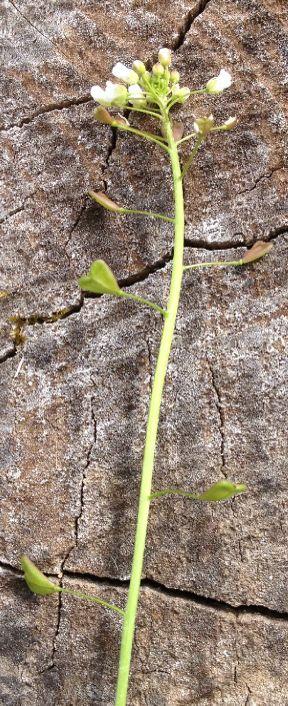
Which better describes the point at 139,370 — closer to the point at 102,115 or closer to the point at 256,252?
the point at 256,252

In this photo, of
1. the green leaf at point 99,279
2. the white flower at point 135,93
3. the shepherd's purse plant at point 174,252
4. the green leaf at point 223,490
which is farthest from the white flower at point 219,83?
the green leaf at point 223,490

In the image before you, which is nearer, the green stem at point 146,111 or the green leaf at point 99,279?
the green leaf at point 99,279

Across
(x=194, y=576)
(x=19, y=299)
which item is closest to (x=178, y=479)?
(x=194, y=576)

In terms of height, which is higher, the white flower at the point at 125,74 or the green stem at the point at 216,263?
the white flower at the point at 125,74

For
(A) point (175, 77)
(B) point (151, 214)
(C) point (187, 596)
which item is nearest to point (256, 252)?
(B) point (151, 214)

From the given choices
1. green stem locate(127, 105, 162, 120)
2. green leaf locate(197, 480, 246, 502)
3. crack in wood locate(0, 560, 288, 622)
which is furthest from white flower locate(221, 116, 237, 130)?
crack in wood locate(0, 560, 288, 622)

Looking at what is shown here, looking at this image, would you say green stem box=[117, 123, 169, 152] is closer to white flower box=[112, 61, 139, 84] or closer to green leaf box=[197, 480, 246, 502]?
white flower box=[112, 61, 139, 84]

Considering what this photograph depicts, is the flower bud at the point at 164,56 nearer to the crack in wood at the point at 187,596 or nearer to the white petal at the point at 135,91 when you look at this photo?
the white petal at the point at 135,91
